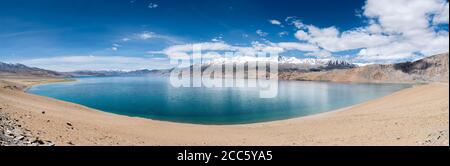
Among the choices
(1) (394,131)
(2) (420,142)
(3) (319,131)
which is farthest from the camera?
(3) (319,131)

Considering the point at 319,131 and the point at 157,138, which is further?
the point at 319,131

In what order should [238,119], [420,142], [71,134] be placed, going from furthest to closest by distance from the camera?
[238,119], [71,134], [420,142]
